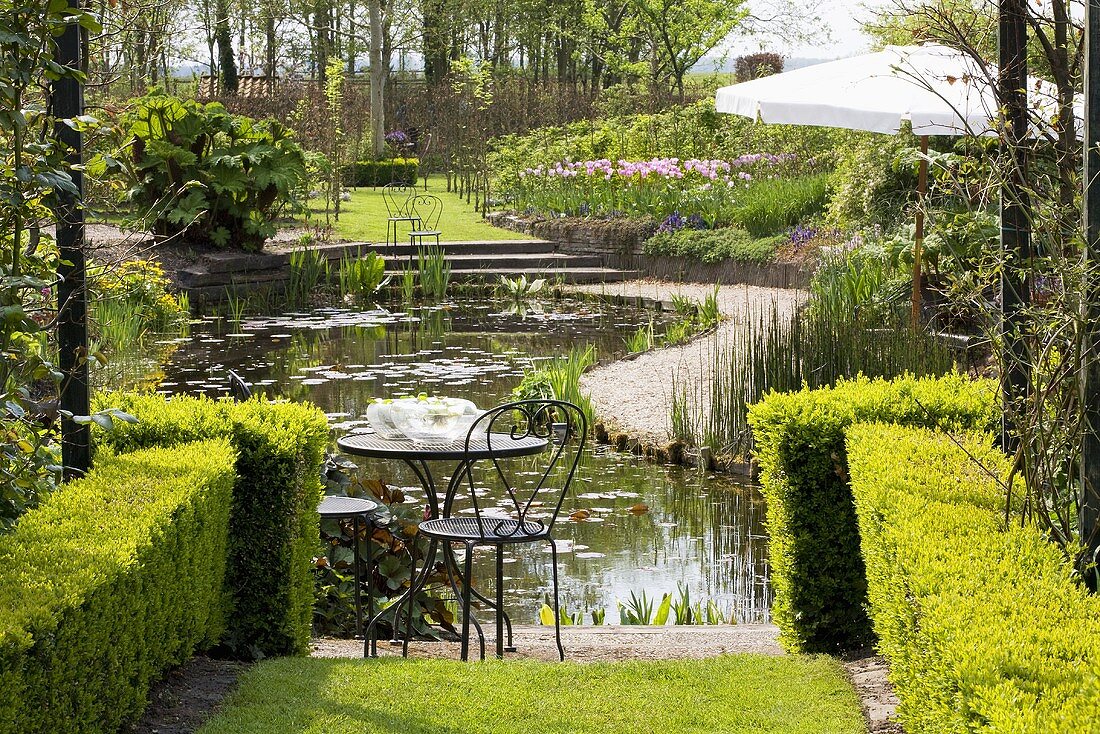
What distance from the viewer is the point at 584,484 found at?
6.43 metres

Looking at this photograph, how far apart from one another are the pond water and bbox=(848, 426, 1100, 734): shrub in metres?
1.79

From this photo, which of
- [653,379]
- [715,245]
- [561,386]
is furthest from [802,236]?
[561,386]

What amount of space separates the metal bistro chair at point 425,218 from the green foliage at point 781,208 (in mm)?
3627

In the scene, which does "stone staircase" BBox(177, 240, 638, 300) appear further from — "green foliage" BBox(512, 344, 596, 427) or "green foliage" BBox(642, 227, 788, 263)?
"green foliage" BBox(512, 344, 596, 427)

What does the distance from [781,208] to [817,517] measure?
34.3ft

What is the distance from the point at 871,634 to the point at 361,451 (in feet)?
5.57

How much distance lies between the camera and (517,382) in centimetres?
894

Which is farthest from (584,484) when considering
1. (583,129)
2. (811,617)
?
(583,129)

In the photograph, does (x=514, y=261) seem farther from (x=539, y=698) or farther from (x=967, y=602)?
(x=967, y=602)

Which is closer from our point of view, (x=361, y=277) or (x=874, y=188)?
(x=874, y=188)

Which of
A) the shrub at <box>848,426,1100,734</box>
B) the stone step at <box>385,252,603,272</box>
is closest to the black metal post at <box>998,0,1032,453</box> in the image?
the shrub at <box>848,426,1100,734</box>

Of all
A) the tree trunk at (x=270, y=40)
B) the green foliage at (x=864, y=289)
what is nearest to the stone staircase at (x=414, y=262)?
the green foliage at (x=864, y=289)

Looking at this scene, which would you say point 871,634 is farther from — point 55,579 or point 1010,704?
point 55,579

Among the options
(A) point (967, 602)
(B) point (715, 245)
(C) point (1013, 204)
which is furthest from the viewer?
(B) point (715, 245)
